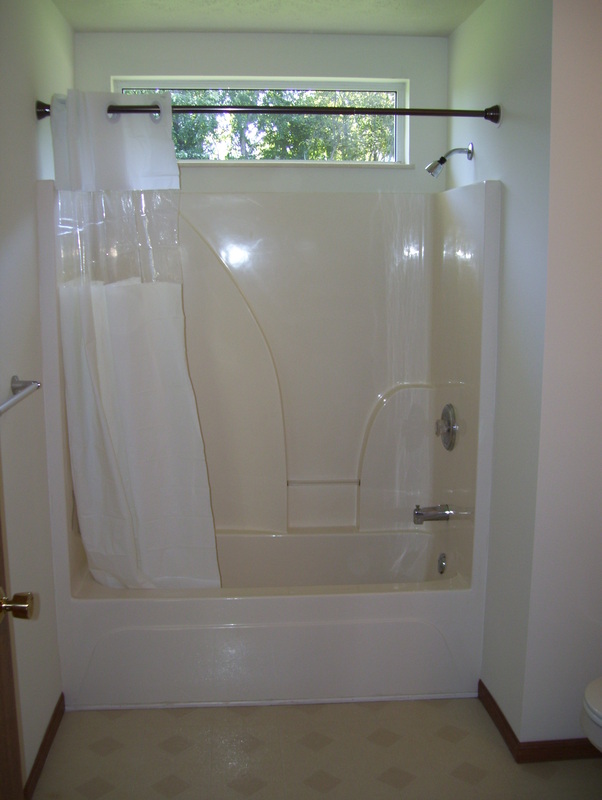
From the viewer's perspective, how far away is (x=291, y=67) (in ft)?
9.83

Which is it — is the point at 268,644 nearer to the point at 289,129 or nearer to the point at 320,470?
the point at 320,470

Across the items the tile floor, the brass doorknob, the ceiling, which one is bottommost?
the tile floor

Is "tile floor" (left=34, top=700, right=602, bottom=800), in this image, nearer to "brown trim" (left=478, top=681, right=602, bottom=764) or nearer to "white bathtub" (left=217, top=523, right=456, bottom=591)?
"brown trim" (left=478, top=681, right=602, bottom=764)

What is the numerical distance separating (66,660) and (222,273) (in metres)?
1.54

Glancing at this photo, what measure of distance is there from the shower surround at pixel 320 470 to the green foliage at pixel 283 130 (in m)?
0.32

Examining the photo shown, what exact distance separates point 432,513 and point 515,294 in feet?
2.86

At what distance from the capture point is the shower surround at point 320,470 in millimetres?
2443

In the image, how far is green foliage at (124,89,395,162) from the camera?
307cm

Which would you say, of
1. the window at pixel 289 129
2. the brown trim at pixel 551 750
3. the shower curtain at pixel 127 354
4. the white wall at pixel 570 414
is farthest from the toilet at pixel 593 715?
the window at pixel 289 129

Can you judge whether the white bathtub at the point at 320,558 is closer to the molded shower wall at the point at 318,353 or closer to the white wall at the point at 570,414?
the molded shower wall at the point at 318,353

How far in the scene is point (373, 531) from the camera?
3.04 metres

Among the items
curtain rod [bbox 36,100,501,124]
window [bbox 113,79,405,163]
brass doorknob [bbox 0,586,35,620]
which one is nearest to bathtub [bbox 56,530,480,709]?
brass doorknob [bbox 0,586,35,620]

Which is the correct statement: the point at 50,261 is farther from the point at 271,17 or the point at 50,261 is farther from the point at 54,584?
the point at 271,17

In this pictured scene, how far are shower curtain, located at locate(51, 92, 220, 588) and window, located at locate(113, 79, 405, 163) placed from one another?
0.84 metres
